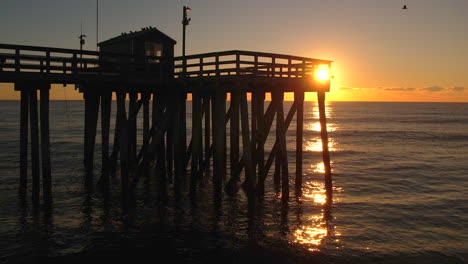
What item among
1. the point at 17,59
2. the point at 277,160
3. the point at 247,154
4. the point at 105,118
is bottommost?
the point at 277,160

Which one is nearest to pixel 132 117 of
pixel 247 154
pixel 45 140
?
pixel 45 140

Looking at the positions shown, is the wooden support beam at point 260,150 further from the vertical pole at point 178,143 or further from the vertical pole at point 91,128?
the vertical pole at point 91,128

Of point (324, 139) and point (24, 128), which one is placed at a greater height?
point (24, 128)

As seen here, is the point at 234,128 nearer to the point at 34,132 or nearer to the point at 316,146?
the point at 34,132

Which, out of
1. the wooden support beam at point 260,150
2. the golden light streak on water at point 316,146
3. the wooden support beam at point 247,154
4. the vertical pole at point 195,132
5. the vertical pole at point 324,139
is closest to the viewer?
the wooden support beam at point 247,154

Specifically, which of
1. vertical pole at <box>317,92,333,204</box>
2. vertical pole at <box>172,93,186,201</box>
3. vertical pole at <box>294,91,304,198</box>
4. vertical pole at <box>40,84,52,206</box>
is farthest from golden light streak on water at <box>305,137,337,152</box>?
vertical pole at <box>40,84,52,206</box>

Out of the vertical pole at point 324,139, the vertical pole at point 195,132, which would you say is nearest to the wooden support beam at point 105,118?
the vertical pole at point 195,132

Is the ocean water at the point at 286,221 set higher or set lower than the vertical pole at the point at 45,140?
lower

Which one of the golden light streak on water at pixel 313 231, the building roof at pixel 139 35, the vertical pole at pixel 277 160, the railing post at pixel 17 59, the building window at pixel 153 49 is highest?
the building roof at pixel 139 35

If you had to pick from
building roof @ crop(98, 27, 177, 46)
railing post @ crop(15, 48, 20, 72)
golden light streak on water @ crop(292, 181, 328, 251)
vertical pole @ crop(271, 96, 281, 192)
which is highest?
building roof @ crop(98, 27, 177, 46)

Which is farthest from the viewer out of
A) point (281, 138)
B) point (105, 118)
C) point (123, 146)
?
point (105, 118)

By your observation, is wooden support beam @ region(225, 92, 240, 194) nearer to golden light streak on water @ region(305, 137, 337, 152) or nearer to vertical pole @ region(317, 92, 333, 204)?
vertical pole @ region(317, 92, 333, 204)

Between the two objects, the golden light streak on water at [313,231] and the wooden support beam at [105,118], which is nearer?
the golden light streak on water at [313,231]

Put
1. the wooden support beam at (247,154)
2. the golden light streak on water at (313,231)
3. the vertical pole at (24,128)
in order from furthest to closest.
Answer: the wooden support beam at (247,154), the vertical pole at (24,128), the golden light streak on water at (313,231)
